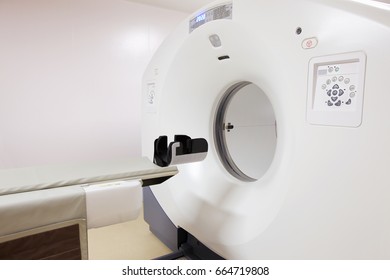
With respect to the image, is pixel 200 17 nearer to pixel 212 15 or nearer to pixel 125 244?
pixel 212 15

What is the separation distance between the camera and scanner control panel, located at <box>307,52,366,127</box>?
2.23 ft

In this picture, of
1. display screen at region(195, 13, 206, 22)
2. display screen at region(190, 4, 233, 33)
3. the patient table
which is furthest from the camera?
display screen at region(195, 13, 206, 22)

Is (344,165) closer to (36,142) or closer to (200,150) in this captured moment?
(200,150)

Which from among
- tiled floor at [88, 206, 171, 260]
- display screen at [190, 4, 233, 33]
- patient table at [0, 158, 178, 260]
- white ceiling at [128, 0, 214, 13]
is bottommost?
tiled floor at [88, 206, 171, 260]

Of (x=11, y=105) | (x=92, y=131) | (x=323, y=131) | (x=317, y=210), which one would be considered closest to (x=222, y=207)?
(x=317, y=210)

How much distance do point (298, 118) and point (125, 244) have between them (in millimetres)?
1426

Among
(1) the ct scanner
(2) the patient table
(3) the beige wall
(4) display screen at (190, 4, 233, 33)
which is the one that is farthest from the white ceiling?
(2) the patient table

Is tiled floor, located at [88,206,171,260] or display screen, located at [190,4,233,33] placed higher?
display screen, located at [190,4,233,33]

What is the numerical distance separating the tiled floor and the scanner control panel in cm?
130

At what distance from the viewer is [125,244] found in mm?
1777

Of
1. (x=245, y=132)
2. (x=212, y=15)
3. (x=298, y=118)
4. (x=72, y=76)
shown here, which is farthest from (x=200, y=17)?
(x=72, y=76)

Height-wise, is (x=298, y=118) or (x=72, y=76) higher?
(x=72, y=76)

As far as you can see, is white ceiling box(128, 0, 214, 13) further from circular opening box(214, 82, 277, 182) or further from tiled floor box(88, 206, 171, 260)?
tiled floor box(88, 206, 171, 260)
